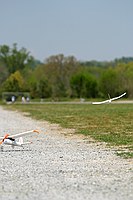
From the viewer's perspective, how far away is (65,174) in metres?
11.5

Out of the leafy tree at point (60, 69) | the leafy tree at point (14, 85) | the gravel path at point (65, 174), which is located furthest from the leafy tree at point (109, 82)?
the gravel path at point (65, 174)

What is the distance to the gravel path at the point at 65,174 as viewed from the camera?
9289 millimetres

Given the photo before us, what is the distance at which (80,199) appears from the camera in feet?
28.8

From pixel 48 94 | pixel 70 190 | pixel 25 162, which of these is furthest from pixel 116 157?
pixel 48 94

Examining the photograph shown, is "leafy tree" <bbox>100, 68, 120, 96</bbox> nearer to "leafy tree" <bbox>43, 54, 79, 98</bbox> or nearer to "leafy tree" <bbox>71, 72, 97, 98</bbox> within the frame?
"leafy tree" <bbox>71, 72, 97, 98</bbox>

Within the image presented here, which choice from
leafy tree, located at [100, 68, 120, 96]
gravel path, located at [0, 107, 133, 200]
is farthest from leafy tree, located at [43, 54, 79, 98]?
gravel path, located at [0, 107, 133, 200]

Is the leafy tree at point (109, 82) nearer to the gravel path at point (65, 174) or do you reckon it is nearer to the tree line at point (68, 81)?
the tree line at point (68, 81)

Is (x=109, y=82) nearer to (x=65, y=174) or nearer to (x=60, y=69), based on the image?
(x=60, y=69)

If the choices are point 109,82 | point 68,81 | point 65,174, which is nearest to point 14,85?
point 68,81

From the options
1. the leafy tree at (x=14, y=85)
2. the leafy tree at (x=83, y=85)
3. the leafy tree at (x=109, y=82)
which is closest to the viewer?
the leafy tree at (x=109, y=82)

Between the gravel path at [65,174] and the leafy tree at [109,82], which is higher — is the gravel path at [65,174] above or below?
below

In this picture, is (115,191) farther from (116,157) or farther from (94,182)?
(116,157)

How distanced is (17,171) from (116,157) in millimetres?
3466

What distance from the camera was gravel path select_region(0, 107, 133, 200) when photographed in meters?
9.29
